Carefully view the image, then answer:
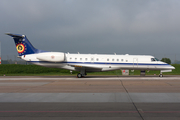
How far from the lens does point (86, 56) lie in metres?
24.5

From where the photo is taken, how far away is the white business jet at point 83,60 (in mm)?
23719

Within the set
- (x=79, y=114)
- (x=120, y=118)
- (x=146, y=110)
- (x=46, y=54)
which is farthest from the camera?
(x=46, y=54)

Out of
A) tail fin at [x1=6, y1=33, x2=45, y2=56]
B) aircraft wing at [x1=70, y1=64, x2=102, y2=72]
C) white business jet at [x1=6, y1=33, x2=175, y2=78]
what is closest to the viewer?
aircraft wing at [x1=70, y1=64, x2=102, y2=72]

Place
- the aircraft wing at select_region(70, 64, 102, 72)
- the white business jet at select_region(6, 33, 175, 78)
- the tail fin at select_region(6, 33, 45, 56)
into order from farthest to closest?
the tail fin at select_region(6, 33, 45, 56) < the white business jet at select_region(6, 33, 175, 78) < the aircraft wing at select_region(70, 64, 102, 72)

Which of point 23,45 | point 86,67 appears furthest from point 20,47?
point 86,67

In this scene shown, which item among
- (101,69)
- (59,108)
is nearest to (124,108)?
(59,108)

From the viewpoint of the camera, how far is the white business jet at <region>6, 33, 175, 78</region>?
77.8ft

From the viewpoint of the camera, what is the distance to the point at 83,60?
79.5 ft

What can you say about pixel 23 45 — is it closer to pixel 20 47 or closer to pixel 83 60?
pixel 20 47

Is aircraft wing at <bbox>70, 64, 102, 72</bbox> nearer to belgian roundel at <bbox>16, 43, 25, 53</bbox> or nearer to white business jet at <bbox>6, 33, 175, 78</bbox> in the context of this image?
white business jet at <bbox>6, 33, 175, 78</bbox>

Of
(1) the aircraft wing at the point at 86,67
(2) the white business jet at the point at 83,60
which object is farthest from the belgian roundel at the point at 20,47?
(1) the aircraft wing at the point at 86,67

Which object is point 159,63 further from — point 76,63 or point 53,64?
point 53,64

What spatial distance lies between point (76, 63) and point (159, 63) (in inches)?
467

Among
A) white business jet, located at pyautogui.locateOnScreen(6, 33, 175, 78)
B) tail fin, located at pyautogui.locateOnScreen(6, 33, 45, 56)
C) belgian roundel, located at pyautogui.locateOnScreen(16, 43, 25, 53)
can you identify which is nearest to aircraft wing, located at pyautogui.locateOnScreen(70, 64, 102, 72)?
white business jet, located at pyautogui.locateOnScreen(6, 33, 175, 78)
